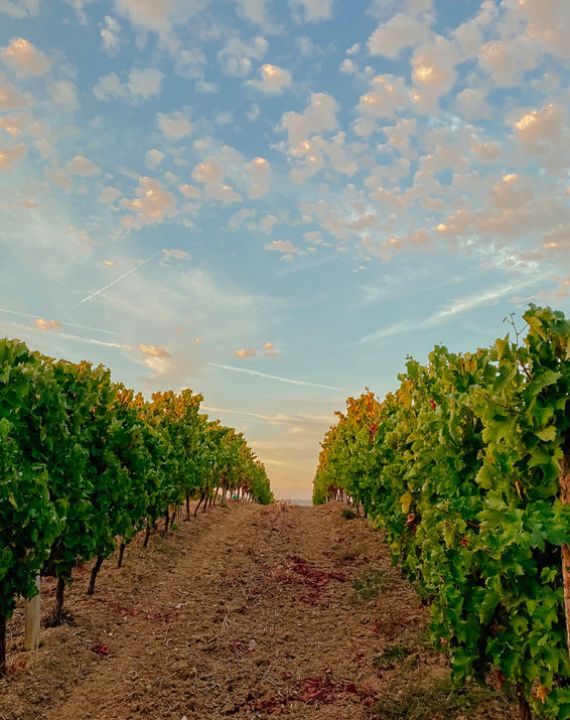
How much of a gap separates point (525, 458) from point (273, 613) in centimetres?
832

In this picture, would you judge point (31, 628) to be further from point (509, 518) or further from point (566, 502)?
point (566, 502)

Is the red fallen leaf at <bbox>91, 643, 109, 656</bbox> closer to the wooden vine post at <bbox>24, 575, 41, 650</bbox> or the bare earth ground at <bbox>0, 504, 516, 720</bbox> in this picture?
the bare earth ground at <bbox>0, 504, 516, 720</bbox>

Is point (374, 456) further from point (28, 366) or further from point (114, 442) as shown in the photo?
point (28, 366)

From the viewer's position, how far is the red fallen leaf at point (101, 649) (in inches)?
388

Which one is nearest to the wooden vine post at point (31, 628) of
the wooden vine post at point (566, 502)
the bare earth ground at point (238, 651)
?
the bare earth ground at point (238, 651)

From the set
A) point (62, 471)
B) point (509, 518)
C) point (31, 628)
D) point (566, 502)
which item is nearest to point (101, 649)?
point (31, 628)

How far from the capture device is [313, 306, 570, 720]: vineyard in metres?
4.70

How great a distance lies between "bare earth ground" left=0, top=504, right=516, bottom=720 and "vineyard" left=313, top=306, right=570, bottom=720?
1242mm

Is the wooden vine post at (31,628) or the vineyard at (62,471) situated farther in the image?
the wooden vine post at (31,628)

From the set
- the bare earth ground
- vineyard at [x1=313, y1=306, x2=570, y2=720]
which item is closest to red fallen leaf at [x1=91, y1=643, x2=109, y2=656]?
the bare earth ground

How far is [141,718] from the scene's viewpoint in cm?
734

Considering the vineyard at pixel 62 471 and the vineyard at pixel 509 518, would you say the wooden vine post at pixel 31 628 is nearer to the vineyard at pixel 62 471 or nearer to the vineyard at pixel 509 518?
the vineyard at pixel 62 471

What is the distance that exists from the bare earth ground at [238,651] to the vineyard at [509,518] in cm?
124

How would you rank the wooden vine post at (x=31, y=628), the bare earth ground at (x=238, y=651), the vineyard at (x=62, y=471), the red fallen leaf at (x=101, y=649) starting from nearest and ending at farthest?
1. the bare earth ground at (x=238, y=651)
2. the vineyard at (x=62, y=471)
3. the wooden vine post at (x=31, y=628)
4. the red fallen leaf at (x=101, y=649)
